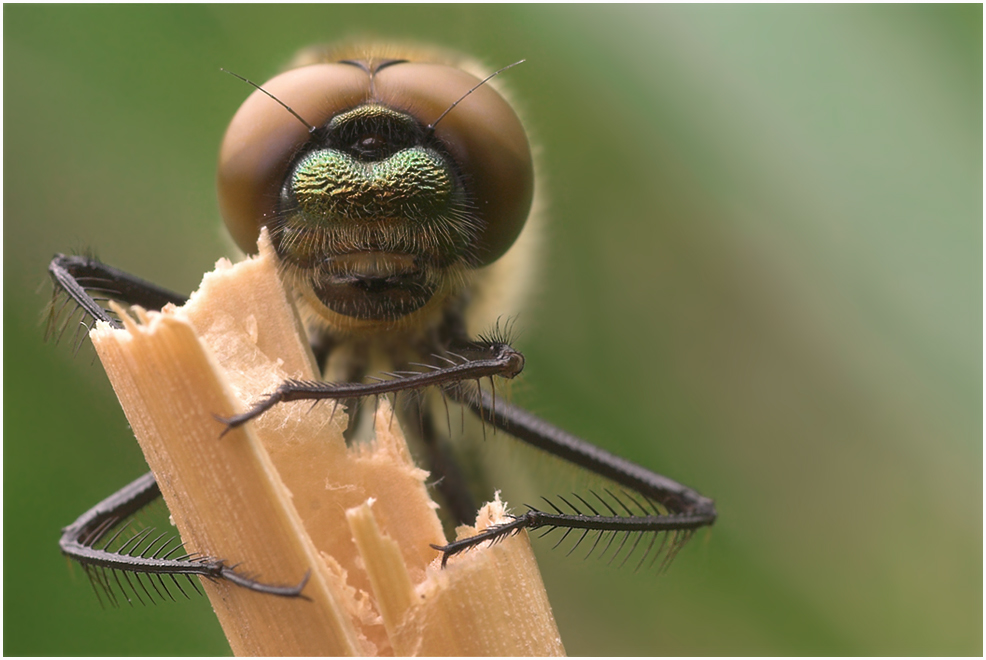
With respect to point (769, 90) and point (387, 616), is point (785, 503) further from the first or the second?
point (387, 616)

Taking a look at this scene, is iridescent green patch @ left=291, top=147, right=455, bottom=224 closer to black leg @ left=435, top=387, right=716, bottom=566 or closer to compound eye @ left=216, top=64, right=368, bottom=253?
compound eye @ left=216, top=64, right=368, bottom=253

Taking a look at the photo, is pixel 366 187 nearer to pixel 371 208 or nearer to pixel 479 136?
pixel 371 208

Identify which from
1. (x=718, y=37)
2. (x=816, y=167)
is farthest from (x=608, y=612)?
(x=718, y=37)

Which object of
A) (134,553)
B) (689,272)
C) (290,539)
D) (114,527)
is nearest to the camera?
(290,539)

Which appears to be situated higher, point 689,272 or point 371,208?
point 371,208

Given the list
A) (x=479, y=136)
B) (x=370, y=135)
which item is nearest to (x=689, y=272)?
(x=479, y=136)

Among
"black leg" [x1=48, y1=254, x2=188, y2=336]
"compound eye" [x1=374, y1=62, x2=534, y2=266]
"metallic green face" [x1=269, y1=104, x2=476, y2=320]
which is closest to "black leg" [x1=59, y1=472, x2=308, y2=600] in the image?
"black leg" [x1=48, y1=254, x2=188, y2=336]
